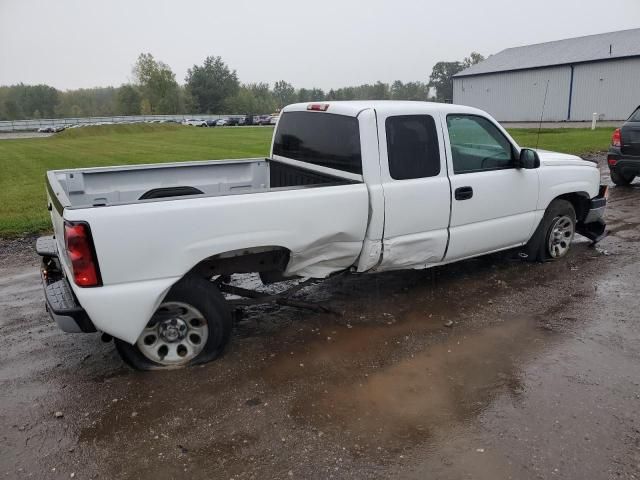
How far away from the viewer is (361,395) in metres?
3.58

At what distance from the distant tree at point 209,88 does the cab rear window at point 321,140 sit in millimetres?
94976

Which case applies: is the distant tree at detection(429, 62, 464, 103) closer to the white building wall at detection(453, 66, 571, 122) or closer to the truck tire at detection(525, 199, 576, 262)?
the white building wall at detection(453, 66, 571, 122)

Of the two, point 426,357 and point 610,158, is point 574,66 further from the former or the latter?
point 426,357

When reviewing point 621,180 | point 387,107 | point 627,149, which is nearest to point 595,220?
point 387,107

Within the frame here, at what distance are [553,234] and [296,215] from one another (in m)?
3.57

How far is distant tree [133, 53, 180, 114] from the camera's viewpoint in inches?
3391

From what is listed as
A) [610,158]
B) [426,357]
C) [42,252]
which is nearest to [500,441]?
[426,357]

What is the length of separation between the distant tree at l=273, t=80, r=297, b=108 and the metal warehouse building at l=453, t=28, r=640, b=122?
3332 inches

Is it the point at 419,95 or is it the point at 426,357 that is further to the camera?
the point at 419,95

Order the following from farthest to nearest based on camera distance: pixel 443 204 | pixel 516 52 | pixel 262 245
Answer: pixel 516 52 → pixel 443 204 → pixel 262 245

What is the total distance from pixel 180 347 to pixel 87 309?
31.0 inches

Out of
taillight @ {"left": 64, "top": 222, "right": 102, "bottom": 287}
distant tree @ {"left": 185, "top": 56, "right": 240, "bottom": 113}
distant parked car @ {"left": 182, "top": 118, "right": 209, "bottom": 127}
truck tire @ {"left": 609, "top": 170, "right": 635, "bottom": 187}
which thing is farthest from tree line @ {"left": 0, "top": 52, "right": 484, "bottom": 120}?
taillight @ {"left": 64, "top": 222, "right": 102, "bottom": 287}

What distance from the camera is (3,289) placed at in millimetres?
5766

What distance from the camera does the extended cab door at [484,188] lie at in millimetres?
4914
